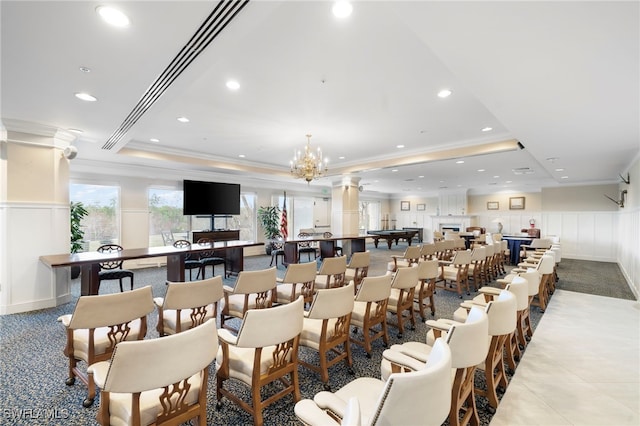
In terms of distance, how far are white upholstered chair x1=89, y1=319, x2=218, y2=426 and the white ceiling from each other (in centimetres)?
198

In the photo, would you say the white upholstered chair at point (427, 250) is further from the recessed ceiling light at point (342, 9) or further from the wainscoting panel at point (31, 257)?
the wainscoting panel at point (31, 257)

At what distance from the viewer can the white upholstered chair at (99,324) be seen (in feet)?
6.45

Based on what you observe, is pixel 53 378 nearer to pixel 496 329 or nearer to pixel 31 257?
pixel 31 257

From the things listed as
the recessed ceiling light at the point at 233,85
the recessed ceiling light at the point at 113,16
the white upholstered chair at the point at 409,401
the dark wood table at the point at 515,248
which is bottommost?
the dark wood table at the point at 515,248

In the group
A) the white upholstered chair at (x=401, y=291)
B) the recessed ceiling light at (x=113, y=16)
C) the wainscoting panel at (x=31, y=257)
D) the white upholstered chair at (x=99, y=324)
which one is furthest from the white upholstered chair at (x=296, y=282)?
the wainscoting panel at (x=31, y=257)

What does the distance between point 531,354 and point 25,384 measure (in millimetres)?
4802

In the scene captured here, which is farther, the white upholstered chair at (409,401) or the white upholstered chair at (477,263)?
the white upholstered chair at (477,263)

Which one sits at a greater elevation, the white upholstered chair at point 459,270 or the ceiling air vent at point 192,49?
the ceiling air vent at point 192,49

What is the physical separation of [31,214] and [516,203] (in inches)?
635

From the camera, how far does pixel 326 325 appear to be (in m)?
2.28

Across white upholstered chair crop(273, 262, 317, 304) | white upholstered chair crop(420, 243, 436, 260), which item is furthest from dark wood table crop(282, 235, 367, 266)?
white upholstered chair crop(273, 262, 317, 304)

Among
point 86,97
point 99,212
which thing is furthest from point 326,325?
point 99,212

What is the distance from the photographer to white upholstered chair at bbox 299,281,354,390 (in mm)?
2195

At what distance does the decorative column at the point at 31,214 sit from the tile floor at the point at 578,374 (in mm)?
5927
